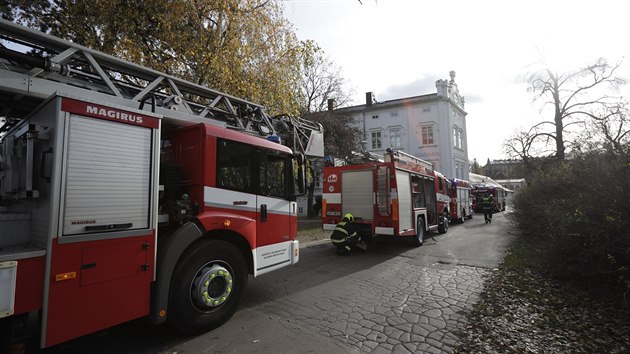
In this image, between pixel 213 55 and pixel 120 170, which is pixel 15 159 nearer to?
pixel 120 170

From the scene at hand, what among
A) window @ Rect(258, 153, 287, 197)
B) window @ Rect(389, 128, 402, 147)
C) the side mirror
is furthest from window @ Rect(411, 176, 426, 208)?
window @ Rect(389, 128, 402, 147)

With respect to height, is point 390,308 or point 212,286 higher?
point 212,286

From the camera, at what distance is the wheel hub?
414 cm

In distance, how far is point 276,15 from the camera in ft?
37.2

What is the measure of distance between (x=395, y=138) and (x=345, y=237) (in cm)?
2931

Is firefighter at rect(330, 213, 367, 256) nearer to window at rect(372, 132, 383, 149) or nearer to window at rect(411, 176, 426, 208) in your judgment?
window at rect(411, 176, 426, 208)

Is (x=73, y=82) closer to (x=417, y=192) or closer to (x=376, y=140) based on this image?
(x=417, y=192)

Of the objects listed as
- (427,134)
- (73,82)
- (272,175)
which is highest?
(427,134)

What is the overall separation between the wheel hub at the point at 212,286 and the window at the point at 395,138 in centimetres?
3428

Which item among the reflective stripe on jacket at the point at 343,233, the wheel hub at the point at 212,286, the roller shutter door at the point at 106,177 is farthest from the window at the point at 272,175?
the reflective stripe on jacket at the point at 343,233

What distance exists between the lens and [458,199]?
19.7 meters

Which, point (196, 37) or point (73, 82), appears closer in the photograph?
point (73, 82)

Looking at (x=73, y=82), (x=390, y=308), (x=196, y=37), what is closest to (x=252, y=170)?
(x=73, y=82)

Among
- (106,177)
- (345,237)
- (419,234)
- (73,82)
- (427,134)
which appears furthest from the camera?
(427,134)
